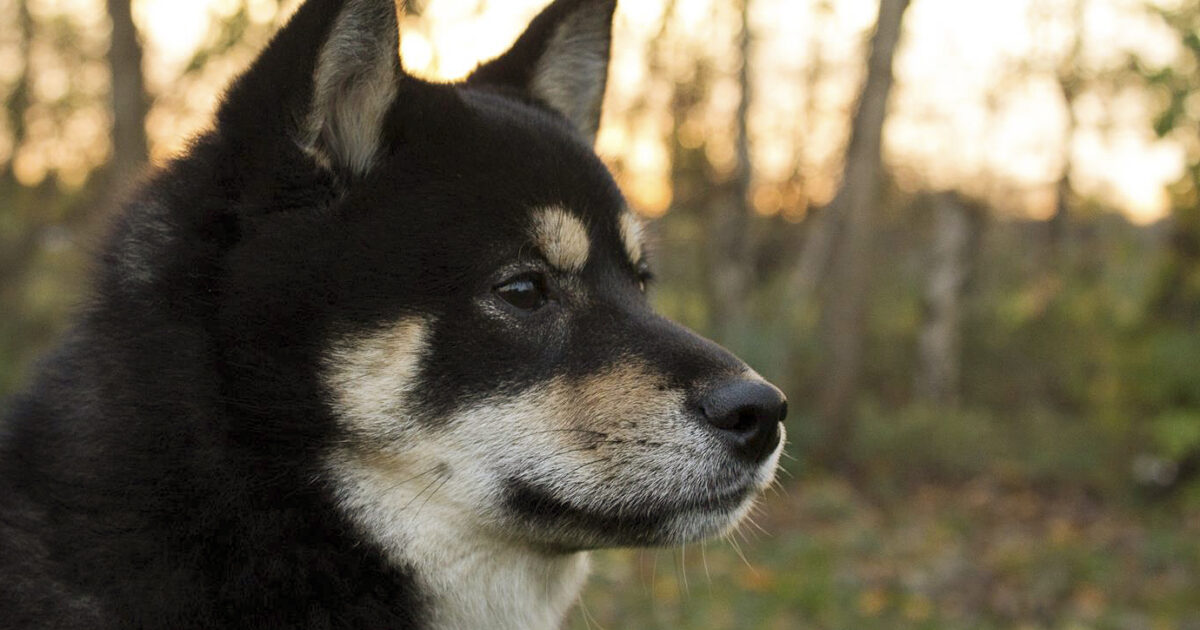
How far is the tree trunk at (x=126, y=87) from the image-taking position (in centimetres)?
946

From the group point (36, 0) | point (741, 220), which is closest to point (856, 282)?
point (741, 220)

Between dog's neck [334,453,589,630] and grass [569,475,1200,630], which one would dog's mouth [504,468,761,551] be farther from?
grass [569,475,1200,630]

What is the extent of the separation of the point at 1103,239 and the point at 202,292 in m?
20.7

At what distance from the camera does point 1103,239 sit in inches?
803

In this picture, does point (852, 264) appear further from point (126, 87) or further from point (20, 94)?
point (20, 94)

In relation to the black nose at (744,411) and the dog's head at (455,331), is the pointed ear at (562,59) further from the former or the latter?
the black nose at (744,411)

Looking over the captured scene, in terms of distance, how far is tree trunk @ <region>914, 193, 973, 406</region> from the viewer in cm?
1823

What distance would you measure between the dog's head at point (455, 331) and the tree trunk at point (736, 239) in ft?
36.2

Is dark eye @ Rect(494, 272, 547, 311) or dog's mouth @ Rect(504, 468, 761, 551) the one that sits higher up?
dark eye @ Rect(494, 272, 547, 311)

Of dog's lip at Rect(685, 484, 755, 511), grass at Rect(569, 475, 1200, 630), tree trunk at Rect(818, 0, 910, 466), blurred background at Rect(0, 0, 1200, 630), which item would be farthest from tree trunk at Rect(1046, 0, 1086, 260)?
dog's lip at Rect(685, 484, 755, 511)

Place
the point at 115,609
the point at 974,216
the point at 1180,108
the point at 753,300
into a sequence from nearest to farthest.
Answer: the point at 115,609
the point at 1180,108
the point at 753,300
the point at 974,216

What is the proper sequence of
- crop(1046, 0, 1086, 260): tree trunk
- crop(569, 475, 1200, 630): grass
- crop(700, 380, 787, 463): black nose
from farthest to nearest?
crop(1046, 0, 1086, 260): tree trunk → crop(569, 475, 1200, 630): grass → crop(700, 380, 787, 463): black nose

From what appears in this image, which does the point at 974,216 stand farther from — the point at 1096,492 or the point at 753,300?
the point at 1096,492

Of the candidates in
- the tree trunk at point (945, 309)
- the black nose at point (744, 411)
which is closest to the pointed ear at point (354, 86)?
the black nose at point (744, 411)
